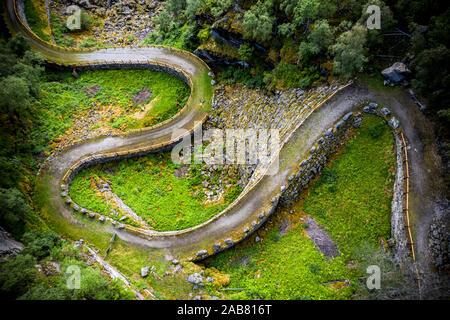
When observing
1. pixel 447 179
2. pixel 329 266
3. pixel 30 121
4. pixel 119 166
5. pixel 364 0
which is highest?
pixel 364 0

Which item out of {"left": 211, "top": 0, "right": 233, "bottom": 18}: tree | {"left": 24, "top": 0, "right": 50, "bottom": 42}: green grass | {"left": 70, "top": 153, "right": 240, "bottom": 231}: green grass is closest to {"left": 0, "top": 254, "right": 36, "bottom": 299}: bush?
{"left": 70, "top": 153, "right": 240, "bottom": 231}: green grass

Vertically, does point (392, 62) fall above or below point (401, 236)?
above

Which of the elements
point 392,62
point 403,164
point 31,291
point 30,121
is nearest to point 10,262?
point 31,291

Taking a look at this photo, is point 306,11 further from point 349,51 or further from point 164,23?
point 164,23

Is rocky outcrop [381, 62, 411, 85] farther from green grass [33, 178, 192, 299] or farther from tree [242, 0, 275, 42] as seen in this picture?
green grass [33, 178, 192, 299]

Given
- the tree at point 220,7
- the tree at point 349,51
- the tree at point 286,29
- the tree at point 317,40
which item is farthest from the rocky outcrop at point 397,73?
the tree at point 220,7
